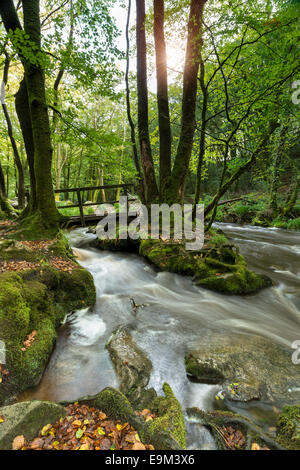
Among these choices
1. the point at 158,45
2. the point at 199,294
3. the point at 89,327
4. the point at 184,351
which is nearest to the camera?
the point at 184,351

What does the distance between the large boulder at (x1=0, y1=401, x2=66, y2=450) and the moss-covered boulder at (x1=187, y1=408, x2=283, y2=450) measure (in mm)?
1244

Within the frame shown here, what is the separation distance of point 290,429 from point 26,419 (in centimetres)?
200

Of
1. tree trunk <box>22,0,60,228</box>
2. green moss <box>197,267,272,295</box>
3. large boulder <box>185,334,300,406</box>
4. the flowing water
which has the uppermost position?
tree trunk <box>22,0,60,228</box>

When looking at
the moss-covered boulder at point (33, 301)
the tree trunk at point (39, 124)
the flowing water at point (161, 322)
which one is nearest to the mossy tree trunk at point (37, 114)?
the tree trunk at point (39, 124)

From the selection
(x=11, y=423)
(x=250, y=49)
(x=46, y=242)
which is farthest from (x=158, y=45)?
(x=11, y=423)

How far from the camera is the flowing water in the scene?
2363 mm

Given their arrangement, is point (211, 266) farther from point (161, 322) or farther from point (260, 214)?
point (260, 214)

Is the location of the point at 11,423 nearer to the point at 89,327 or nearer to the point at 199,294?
the point at 89,327

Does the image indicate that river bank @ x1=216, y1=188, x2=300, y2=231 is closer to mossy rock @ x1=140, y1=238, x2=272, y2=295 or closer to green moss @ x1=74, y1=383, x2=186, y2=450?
mossy rock @ x1=140, y1=238, x2=272, y2=295

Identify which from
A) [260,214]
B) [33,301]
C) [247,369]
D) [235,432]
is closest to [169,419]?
[235,432]

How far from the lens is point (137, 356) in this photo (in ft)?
8.71

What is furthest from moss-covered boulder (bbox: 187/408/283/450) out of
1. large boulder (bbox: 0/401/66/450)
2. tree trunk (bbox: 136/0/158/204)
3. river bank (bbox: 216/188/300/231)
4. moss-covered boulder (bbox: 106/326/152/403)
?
river bank (bbox: 216/188/300/231)

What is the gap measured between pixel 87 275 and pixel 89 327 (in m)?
1.03

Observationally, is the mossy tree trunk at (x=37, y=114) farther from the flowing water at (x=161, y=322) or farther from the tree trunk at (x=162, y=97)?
the tree trunk at (x=162, y=97)
